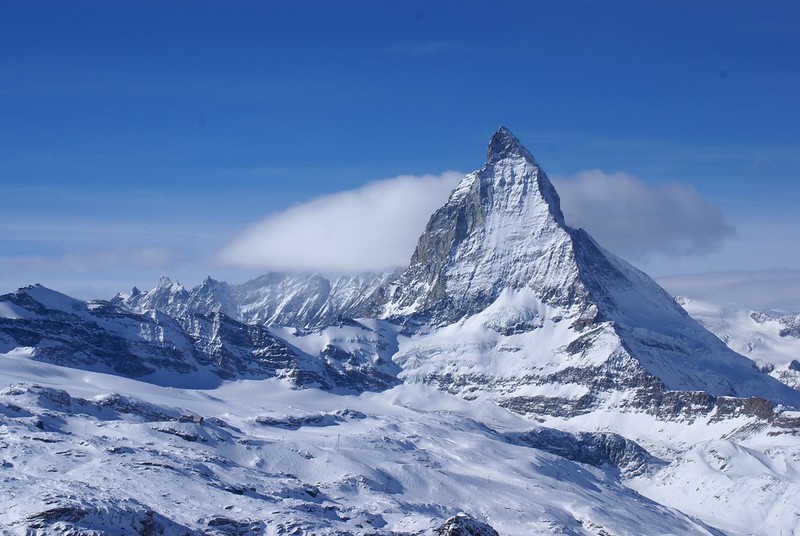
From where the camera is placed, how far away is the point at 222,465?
7372 inches

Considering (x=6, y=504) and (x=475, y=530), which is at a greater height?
(x=475, y=530)

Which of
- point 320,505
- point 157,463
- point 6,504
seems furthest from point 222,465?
point 6,504

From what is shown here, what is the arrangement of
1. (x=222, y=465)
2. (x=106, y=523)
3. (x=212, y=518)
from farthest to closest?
(x=222, y=465)
(x=212, y=518)
(x=106, y=523)

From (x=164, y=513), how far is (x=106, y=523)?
921 inches

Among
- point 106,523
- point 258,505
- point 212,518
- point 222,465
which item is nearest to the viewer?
point 106,523

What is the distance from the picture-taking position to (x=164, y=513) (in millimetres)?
129875

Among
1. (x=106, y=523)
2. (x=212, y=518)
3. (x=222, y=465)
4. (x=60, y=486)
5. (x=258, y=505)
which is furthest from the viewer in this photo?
(x=222, y=465)

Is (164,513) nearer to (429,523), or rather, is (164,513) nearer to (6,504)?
(6,504)

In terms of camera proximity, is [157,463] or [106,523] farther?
[157,463]

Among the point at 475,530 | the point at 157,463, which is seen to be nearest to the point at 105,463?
the point at 157,463

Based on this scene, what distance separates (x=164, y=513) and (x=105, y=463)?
3693 cm

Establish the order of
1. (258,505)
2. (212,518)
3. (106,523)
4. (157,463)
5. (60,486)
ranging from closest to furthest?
(106,523), (60,486), (212,518), (258,505), (157,463)

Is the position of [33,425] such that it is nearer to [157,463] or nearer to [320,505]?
[157,463]

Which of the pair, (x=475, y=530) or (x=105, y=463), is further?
(x=105, y=463)
